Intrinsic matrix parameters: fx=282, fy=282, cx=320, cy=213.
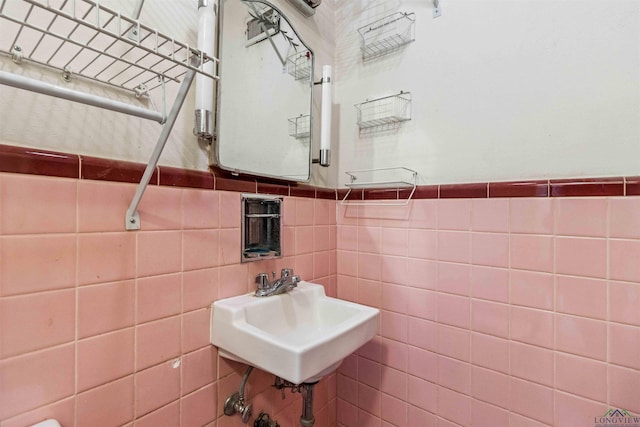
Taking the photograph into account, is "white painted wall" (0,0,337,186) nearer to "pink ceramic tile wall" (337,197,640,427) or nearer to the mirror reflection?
the mirror reflection

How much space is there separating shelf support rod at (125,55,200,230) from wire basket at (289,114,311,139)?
54 centimetres

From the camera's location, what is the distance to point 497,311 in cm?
101

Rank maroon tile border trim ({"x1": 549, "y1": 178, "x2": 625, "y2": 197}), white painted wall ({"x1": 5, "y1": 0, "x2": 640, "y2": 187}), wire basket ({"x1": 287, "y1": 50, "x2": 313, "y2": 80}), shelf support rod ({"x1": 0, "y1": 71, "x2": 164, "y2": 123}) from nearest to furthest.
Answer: shelf support rod ({"x1": 0, "y1": 71, "x2": 164, "y2": 123}) → white painted wall ({"x1": 5, "y1": 0, "x2": 640, "y2": 187}) → maroon tile border trim ({"x1": 549, "y1": 178, "x2": 625, "y2": 197}) → wire basket ({"x1": 287, "y1": 50, "x2": 313, "y2": 80})

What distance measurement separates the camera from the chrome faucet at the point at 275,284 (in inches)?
40.0

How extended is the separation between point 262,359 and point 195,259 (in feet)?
1.17

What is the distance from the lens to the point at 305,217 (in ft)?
4.19

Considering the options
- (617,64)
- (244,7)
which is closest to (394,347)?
(617,64)

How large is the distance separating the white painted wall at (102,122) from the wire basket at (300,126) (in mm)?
476

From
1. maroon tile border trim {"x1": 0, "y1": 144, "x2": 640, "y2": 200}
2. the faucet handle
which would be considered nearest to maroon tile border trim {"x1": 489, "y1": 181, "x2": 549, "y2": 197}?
maroon tile border trim {"x1": 0, "y1": 144, "x2": 640, "y2": 200}

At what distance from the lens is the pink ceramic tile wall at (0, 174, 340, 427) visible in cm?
58

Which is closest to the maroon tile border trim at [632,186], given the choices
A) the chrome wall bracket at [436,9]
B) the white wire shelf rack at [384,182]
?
the white wire shelf rack at [384,182]

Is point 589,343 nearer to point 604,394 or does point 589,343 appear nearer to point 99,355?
point 604,394

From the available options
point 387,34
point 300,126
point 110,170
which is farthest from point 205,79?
point 387,34

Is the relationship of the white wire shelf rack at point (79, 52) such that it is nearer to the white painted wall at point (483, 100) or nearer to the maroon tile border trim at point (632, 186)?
the white painted wall at point (483, 100)
